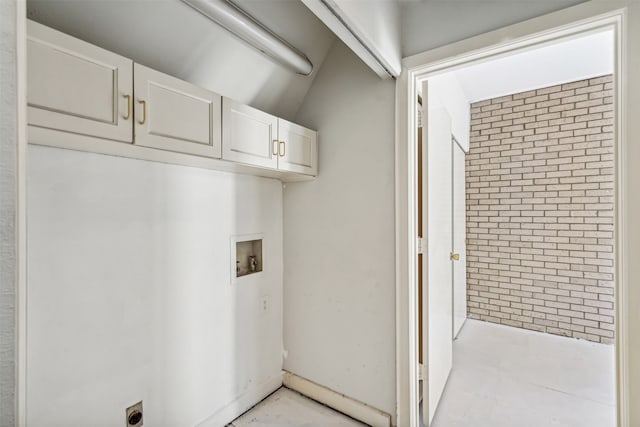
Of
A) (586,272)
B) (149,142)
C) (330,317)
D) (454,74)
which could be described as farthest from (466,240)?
(149,142)

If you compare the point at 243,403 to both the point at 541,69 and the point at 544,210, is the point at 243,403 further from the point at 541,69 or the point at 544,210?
the point at 541,69

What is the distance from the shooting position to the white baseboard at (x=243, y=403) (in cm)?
191

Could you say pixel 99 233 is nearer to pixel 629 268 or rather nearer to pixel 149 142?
pixel 149 142

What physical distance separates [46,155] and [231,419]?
71.5 inches

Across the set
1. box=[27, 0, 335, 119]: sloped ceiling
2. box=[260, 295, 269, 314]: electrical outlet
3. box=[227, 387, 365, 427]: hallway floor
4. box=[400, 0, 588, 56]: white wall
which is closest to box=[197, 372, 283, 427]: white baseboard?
box=[227, 387, 365, 427]: hallway floor

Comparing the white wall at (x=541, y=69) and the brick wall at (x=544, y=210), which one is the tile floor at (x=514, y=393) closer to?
the brick wall at (x=544, y=210)

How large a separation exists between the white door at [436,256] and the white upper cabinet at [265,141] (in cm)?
76

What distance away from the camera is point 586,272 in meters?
3.29

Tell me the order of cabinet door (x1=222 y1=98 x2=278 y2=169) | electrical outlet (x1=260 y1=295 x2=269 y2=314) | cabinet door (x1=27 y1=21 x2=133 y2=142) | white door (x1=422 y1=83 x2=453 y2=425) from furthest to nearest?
electrical outlet (x1=260 y1=295 x2=269 y2=314), white door (x1=422 y1=83 x2=453 y2=425), cabinet door (x1=222 y1=98 x2=278 y2=169), cabinet door (x1=27 y1=21 x2=133 y2=142)

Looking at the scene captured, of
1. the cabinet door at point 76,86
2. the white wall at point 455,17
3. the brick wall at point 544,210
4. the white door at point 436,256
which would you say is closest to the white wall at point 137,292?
the cabinet door at point 76,86

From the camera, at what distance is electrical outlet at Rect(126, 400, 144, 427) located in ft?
5.03

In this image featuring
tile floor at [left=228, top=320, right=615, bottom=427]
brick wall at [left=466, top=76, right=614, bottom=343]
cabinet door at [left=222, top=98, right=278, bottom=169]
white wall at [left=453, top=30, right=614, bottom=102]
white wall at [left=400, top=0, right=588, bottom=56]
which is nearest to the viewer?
white wall at [left=400, top=0, right=588, bottom=56]

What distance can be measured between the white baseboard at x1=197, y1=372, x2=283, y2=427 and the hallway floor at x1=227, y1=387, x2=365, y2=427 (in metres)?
0.03

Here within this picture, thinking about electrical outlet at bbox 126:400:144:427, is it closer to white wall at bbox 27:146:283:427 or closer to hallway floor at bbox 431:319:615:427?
white wall at bbox 27:146:283:427
